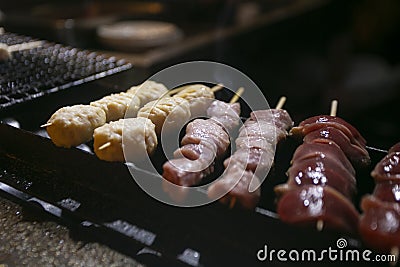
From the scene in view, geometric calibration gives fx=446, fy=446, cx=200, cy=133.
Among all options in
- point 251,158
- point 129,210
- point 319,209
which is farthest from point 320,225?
point 129,210

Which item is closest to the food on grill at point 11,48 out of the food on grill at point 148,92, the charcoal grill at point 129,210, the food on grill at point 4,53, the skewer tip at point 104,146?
the food on grill at point 4,53

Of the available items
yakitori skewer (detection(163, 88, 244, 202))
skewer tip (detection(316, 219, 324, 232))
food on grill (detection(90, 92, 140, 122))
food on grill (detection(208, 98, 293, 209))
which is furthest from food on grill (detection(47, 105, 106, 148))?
skewer tip (detection(316, 219, 324, 232))

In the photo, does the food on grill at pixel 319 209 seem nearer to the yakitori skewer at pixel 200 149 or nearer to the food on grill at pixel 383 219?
the food on grill at pixel 383 219

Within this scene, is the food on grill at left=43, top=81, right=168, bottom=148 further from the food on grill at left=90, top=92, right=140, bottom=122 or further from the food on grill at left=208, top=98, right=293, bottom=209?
the food on grill at left=208, top=98, right=293, bottom=209

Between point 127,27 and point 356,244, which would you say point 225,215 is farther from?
point 127,27

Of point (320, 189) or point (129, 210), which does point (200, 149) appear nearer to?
point (129, 210)
